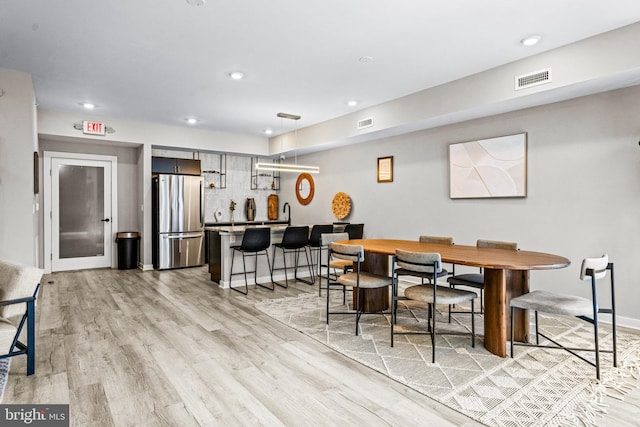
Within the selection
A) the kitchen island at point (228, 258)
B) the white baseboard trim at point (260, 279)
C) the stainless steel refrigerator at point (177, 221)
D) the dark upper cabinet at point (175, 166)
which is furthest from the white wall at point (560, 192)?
the dark upper cabinet at point (175, 166)

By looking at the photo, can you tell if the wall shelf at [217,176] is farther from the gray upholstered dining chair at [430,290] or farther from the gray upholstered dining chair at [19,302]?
the gray upholstered dining chair at [430,290]

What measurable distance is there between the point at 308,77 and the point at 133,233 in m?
4.84

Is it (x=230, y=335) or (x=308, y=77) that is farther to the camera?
(x=308, y=77)

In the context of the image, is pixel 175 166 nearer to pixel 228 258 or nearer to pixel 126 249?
pixel 126 249

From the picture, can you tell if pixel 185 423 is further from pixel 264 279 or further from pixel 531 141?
pixel 531 141

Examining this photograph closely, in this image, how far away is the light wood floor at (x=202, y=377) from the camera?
2.11 m

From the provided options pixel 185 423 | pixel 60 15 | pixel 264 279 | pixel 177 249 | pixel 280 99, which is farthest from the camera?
pixel 177 249

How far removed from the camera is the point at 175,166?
7.38 metres

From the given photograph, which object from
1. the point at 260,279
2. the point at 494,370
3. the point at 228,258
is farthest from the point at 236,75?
the point at 494,370

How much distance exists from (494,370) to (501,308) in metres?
0.49

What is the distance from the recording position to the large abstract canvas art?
4.43 meters

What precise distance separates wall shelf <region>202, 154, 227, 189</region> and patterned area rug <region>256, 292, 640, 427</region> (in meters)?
4.81

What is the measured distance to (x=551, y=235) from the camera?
4195mm

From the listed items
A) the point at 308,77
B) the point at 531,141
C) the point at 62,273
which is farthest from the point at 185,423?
the point at 62,273
